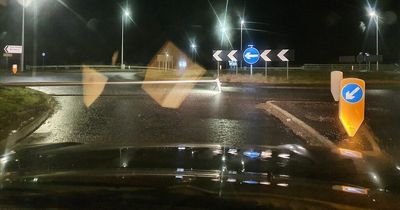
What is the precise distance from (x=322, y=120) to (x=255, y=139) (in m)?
3.13

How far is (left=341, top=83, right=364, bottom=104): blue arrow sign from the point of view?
11.2 metres

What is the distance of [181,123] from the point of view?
14.9 meters

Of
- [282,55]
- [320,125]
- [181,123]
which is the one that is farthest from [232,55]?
[320,125]

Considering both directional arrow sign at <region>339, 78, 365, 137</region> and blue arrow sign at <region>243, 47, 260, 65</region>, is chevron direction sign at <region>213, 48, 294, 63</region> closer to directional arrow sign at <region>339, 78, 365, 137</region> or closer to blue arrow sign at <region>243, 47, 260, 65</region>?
blue arrow sign at <region>243, 47, 260, 65</region>

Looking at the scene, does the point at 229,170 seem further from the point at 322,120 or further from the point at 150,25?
the point at 150,25

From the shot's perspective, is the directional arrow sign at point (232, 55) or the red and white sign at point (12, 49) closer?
the directional arrow sign at point (232, 55)

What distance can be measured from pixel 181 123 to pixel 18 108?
5185mm

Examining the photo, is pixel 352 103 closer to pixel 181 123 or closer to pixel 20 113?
pixel 181 123

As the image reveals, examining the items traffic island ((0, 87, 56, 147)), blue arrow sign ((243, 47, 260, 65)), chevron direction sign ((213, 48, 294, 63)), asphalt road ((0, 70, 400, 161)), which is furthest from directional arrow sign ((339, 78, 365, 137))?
blue arrow sign ((243, 47, 260, 65))

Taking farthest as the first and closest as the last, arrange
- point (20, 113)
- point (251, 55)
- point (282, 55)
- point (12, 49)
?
point (12, 49) → point (282, 55) → point (251, 55) → point (20, 113)

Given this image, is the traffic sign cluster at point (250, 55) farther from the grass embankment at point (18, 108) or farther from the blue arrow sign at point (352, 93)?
the blue arrow sign at point (352, 93)

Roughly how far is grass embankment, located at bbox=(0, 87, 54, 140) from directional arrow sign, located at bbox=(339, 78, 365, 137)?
7.25 metres

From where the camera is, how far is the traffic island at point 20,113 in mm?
12136

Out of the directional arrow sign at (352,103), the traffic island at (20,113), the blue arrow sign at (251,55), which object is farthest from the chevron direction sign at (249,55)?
the directional arrow sign at (352,103)
